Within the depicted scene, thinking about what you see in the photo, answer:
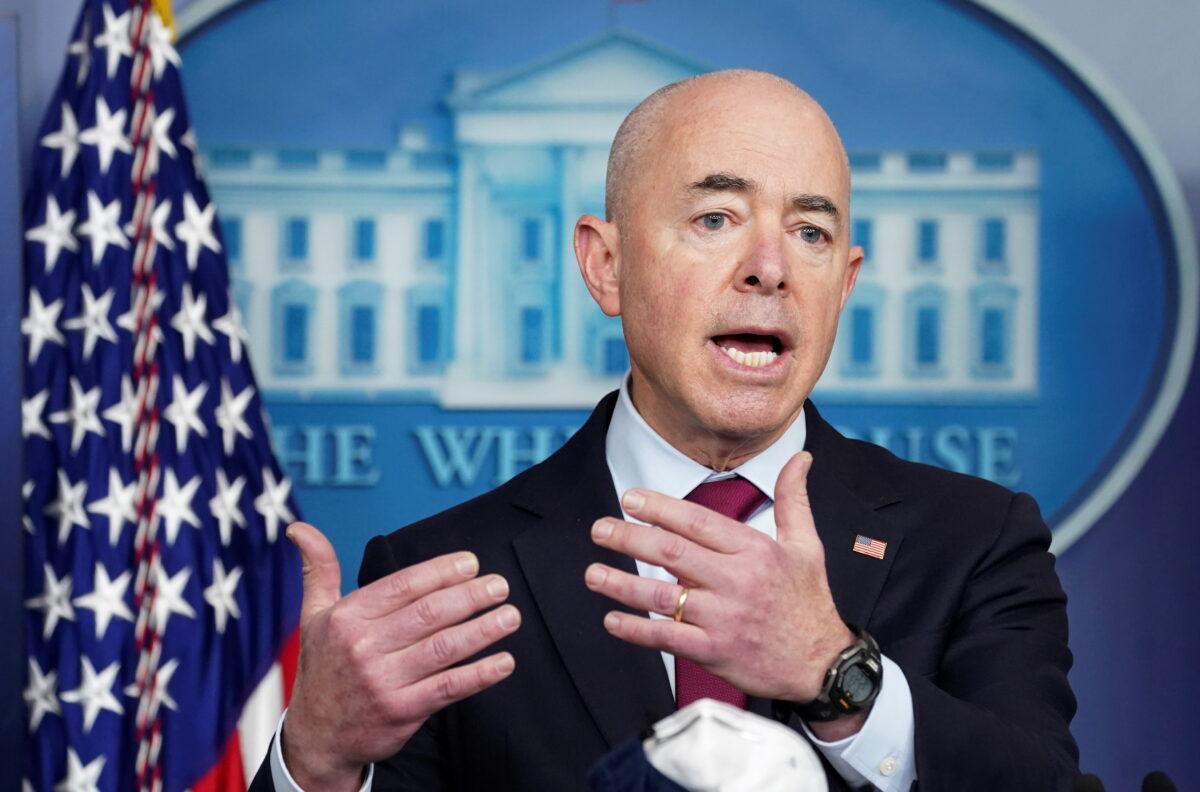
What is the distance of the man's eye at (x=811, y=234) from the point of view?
1.80 m

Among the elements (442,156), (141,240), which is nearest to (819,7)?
(442,156)

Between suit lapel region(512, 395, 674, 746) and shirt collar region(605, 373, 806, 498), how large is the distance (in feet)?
0.10

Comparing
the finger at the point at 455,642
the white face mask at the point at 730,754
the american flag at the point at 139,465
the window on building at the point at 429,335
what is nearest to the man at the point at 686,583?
the finger at the point at 455,642

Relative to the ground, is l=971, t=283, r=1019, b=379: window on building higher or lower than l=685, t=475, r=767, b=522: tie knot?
higher

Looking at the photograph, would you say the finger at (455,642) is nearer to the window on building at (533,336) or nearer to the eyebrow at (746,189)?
the eyebrow at (746,189)

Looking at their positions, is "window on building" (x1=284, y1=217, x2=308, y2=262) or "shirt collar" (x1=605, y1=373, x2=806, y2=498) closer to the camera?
"shirt collar" (x1=605, y1=373, x2=806, y2=498)

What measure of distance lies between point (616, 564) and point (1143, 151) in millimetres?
1984

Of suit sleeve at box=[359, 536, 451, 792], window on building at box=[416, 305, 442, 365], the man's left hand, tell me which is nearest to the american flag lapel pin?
the man's left hand

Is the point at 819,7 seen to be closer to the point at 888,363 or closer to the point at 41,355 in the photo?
the point at 888,363

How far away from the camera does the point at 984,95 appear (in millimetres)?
3273

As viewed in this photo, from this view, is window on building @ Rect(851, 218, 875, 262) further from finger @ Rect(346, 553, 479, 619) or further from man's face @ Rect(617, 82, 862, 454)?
finger @ Rect(346, 553, 479, 619)

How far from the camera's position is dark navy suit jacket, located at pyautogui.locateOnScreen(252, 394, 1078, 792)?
1659mm

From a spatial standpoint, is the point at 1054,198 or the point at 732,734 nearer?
the point at 732,734

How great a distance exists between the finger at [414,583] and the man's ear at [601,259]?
719 mm
